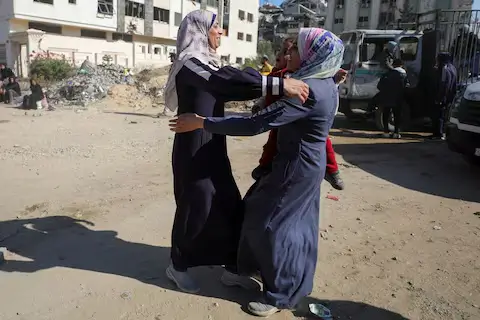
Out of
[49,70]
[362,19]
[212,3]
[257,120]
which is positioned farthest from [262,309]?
[362,19]

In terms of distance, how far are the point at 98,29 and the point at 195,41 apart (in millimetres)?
30551

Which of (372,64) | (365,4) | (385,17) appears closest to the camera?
(372,64)

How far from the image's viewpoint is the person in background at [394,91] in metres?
8.38

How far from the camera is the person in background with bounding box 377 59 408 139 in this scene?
27.5 feet

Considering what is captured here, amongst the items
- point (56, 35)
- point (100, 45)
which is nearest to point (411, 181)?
point (56, 35)

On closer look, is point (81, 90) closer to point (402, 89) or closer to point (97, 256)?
point (402, 89)

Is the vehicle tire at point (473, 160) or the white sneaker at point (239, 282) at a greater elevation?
the vehicle tire at point (473, 160)

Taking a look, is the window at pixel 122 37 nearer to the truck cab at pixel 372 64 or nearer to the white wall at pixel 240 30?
the white wall at pixel 240 30

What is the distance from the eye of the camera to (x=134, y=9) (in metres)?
33.1

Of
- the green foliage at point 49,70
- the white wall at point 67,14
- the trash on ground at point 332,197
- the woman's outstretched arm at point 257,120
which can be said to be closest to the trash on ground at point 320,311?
the woman's outstretched arm at point 257,120

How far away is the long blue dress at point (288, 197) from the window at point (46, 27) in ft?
91.5

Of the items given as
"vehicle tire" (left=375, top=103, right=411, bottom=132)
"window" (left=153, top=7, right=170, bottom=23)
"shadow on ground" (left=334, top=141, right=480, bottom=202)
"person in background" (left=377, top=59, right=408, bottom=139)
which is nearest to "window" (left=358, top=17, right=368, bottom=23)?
"window" (left=153, top=7, right=170, bottom=23)

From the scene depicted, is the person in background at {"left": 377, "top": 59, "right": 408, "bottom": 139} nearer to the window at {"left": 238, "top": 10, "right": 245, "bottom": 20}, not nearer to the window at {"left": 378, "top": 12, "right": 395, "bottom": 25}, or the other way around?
the window at {"left": 238, "top": 10, "right": 245, "bottom": 20}

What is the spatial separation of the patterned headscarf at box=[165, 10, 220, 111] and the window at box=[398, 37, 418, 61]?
316 inches
